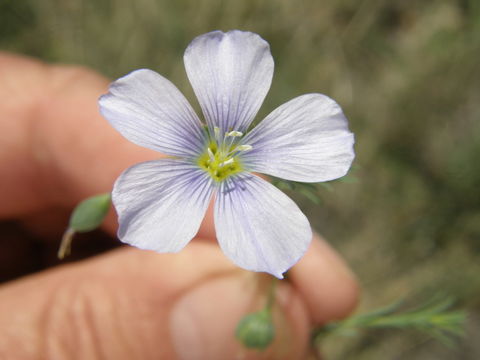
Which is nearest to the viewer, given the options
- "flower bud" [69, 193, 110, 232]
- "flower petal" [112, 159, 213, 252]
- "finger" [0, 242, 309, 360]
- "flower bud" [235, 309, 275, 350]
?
"flower petal" [112, 159, 213, 252]

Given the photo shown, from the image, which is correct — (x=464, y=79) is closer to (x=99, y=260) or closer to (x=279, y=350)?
(x=279, y=350)

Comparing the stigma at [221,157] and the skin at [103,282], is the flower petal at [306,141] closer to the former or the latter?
the stigma at [221,157]

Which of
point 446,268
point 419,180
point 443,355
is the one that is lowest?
point 443,355

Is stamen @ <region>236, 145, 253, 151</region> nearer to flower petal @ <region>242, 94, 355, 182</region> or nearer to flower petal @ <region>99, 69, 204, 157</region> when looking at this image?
flower petal @ <region>242, 94, 355, 182</region>

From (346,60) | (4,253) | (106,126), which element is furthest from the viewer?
(346,60)

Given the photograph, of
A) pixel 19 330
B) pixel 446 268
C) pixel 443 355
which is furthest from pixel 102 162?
pixel 443 355

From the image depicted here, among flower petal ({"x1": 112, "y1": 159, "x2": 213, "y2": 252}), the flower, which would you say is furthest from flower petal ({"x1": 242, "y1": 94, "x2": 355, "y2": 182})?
flower petal ({"x1": 112, "y1": 159, "x2": 213, "y2": 252})

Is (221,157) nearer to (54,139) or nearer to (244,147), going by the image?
(244,147)
